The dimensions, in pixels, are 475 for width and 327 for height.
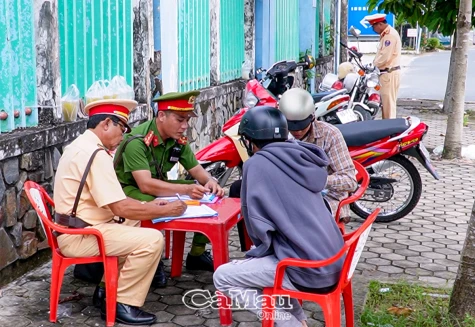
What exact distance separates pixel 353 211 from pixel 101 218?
3.19 meters

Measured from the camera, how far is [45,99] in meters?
5.04

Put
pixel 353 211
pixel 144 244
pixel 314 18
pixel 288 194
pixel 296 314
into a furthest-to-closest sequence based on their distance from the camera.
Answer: pixel 314 18 < pixel 353 211 < pixel 144 244 < pixel 296 314 < pixel 288 194

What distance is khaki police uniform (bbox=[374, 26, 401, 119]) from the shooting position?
10547 mm

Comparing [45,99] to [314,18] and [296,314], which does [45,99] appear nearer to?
[296,314]

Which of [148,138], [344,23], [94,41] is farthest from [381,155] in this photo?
[344,23]

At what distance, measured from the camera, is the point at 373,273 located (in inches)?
199

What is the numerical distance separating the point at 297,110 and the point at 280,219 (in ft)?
4.13

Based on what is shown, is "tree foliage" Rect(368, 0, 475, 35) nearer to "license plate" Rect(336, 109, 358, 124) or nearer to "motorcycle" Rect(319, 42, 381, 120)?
"motorcycle" Rect(319, 42, 381, 120)

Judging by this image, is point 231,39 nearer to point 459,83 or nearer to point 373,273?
point 459,83

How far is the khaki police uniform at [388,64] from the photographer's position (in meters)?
10.5

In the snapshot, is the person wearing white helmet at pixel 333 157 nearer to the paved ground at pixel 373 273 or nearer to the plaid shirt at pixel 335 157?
the plaid shirt at pixel 335 157

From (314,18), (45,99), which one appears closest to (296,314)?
(45,99)

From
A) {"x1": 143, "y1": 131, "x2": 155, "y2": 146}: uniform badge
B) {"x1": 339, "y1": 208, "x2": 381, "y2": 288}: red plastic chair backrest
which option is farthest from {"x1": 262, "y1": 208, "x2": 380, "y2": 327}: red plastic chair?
{"x1": 143, "y1": 131, "x2": 155, "y2": 146}: uniform badge

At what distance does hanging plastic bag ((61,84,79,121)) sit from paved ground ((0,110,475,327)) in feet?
3.68
